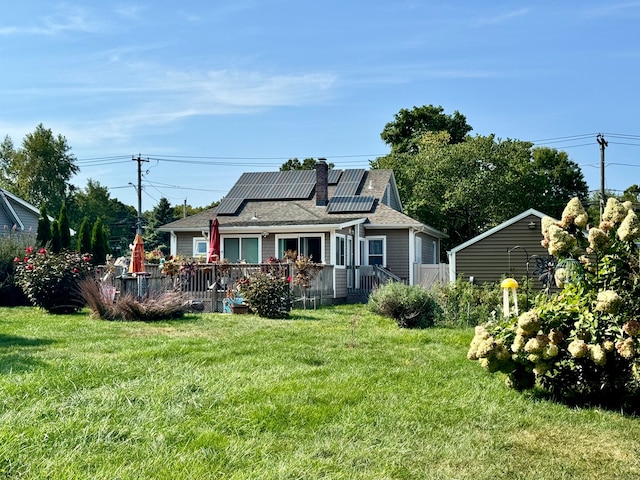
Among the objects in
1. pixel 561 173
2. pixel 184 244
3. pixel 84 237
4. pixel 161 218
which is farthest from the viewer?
pixel 161 218

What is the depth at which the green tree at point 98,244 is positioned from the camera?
2659 centimetres


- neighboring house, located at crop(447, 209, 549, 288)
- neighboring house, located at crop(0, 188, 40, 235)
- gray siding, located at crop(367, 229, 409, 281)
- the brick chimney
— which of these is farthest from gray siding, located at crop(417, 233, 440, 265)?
neighboring house, located at crop(0, 188, 40, 235)

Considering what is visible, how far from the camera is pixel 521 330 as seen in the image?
238 inches

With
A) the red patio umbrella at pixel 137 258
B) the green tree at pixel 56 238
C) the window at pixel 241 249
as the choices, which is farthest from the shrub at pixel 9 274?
the window at pixel 241 249

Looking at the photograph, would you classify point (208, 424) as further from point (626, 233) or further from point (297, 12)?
point (297, 12)

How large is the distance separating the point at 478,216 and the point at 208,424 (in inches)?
1155

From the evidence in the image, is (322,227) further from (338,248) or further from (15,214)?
(15,214)

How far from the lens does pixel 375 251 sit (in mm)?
24594

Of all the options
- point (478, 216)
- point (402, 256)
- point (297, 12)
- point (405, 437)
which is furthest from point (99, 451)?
point (478, 216)

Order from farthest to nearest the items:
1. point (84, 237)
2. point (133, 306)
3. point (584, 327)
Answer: point (84, 237)
point (133, 306)
point (584, 327)

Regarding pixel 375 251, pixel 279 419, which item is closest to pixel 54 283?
pixel 279 419

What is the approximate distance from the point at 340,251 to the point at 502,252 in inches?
218

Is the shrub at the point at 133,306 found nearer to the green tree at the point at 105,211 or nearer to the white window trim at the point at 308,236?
the white window trim at the point at 308,236

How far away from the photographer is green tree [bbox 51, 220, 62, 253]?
70.3ft
